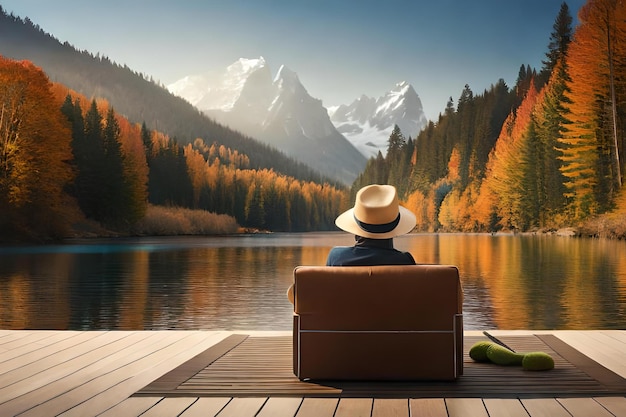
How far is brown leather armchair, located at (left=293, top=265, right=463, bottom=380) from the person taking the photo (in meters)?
4.17

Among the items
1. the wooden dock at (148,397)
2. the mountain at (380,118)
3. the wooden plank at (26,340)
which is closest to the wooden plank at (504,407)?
the wooden dock at (148,397)

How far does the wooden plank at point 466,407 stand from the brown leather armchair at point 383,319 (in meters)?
0.43

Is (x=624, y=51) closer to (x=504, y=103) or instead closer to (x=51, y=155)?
(x=51, y=155)

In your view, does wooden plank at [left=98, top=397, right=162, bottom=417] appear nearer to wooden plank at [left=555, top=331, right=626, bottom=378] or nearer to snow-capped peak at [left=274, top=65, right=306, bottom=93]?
wooden plank at [left=555, top=331, right=626, bottom=378]

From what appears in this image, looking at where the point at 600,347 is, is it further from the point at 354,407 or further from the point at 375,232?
the point at 354,407

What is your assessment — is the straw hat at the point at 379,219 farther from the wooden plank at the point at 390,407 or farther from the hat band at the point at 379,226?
the wooden plank at the point at 390,407

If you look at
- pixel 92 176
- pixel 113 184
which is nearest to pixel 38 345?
pixel 92 176

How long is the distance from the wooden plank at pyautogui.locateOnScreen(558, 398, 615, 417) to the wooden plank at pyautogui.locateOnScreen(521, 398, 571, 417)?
33mm

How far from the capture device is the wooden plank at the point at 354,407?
11.4ft

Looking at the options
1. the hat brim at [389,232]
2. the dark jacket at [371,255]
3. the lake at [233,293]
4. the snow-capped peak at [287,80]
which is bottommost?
the lake at [233,293]

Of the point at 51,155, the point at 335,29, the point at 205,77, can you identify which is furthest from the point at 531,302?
the point at 205,77

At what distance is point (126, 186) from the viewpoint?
43.8 metres

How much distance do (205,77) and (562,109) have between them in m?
86.2

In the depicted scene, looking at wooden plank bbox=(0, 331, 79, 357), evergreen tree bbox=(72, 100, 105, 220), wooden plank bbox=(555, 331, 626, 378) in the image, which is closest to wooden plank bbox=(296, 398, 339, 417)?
wooden plank bbox=(555, 331, 626, 378)
